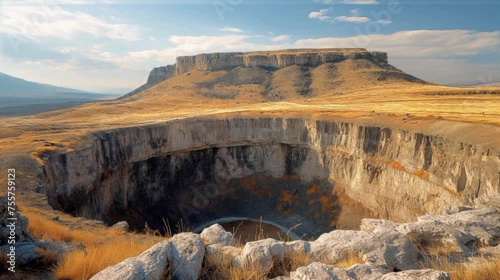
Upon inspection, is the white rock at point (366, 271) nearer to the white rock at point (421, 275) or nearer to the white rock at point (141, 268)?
the white rock at point (421, 275)

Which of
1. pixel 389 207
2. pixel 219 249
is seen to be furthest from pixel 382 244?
pixel 389 207

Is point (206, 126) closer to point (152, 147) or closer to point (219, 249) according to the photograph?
point (152, 147)

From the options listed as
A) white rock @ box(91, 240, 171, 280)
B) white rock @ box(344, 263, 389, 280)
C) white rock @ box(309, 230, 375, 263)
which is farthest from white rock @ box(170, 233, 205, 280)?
white rock @ box(344, 263, 389, 280)

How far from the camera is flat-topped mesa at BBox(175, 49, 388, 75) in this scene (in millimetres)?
83125

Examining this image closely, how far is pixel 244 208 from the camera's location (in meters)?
37.2

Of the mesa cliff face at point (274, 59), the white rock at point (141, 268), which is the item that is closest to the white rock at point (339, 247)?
the white rock at point (141, 268)

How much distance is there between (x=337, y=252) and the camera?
7.69 metres

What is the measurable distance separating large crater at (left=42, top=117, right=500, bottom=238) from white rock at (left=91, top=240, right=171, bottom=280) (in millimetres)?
17898

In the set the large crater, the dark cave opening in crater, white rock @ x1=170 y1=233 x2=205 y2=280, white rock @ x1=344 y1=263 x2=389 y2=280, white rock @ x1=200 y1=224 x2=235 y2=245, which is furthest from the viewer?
the dark cave opening in crater

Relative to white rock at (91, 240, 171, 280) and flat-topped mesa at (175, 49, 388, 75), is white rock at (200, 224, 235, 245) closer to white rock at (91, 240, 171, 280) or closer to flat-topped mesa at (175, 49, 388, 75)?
white rock at (91, 240, 171, 280)

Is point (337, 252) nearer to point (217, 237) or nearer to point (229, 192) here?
point (217, 237)

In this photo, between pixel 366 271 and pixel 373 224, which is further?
pixel 373 224

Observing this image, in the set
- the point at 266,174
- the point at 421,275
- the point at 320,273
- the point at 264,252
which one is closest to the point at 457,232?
the point at 421,275

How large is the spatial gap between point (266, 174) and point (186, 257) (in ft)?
111
